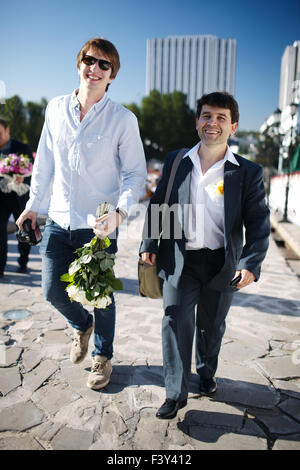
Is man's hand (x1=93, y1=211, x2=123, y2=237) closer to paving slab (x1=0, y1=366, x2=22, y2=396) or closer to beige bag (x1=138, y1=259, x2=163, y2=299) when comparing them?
beige bag (x1=138, y1=259, x2=163, y2=299)

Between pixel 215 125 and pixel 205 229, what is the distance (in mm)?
695

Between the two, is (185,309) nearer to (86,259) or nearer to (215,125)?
(86,259)

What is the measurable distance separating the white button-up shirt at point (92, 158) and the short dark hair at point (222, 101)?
0.55 metres

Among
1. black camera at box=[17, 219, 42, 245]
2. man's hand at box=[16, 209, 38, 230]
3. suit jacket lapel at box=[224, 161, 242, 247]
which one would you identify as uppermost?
suit jacket lapel at box=[224, 161, 242, 247]

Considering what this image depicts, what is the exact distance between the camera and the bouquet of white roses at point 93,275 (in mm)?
2406

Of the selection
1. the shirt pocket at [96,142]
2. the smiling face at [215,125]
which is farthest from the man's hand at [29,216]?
the smiling face at [215,125]

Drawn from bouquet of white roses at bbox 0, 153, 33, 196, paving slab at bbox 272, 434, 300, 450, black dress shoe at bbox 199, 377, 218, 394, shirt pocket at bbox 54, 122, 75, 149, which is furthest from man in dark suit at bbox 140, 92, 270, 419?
bouquet of white roses at bbox 0, 153, 33, 196

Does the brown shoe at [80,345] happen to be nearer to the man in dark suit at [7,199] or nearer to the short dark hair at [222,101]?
the short dark hair at [222,101]

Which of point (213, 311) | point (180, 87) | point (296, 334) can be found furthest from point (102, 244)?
point (180, 87)

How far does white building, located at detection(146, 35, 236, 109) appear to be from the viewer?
478 ft

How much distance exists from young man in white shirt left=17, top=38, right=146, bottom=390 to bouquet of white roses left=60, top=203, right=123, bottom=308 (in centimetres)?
27

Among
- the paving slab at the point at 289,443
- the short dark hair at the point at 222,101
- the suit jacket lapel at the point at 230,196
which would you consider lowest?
the paving slab at the point at 289,443
